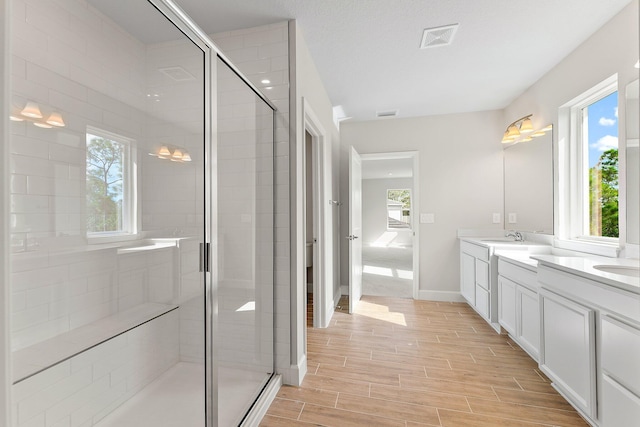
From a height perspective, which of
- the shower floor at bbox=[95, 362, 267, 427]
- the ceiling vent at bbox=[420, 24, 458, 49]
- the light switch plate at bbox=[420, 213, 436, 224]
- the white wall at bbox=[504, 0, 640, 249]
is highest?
the ceiling vent at bbox=[420, 24, 458, 49]

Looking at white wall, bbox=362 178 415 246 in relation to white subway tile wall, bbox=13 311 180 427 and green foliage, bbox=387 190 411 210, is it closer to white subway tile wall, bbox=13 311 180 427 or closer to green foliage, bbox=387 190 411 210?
green foliage, bbox=387 190 411 210

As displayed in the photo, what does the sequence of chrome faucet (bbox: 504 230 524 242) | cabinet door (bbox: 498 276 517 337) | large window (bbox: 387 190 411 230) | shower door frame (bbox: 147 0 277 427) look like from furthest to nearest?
large window (bbox: 387 190 411 230) < chrome faucet (bbox: 504 230 524 242) < cabinet door (bbox: 498 276 517 337) < shower door frame (bbox: 147 0 277 427)

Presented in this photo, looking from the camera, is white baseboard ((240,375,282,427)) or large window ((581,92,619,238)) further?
large window ((581,92,619,238))

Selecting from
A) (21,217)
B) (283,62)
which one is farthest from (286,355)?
(283,62)

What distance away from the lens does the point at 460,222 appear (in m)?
3.98

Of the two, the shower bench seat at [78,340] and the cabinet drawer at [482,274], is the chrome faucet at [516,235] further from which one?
the shower bench seat at [78,340]

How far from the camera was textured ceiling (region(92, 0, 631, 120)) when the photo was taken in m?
1.98

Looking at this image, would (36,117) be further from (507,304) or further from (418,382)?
(507,304)

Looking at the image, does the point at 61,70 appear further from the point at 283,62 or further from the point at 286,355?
the point at 286,355

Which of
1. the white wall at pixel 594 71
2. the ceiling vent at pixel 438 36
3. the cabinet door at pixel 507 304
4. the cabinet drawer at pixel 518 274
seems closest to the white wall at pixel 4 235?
the ceiling vent at pixel 438 36

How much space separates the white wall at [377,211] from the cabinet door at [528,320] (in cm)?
805

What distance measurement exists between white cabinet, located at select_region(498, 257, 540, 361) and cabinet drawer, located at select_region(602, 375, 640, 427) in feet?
2.46

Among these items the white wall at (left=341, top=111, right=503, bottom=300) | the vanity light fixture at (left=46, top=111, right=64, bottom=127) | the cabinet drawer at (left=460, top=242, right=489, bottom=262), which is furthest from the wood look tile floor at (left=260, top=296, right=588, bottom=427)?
the vanity light fixture at (left=46, top=111, right=64, bottom=127)

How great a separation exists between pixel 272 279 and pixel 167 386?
0.85 meters
